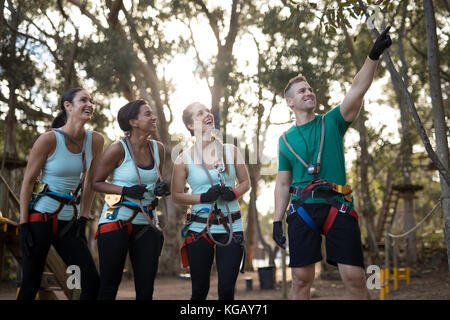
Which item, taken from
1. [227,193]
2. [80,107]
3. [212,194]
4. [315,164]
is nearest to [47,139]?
[80,107]

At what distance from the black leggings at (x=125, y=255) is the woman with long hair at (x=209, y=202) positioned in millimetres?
307

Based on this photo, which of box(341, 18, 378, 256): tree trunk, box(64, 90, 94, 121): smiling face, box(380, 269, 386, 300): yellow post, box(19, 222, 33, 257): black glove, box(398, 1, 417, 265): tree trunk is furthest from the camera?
box(398, 1, 417, 265): tree trunk

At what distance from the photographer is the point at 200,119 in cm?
428

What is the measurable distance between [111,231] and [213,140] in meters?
1.16

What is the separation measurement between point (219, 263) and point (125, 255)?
70cm

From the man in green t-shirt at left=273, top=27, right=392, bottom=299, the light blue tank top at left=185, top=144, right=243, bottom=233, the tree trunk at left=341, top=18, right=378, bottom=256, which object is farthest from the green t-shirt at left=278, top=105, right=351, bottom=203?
the tree trunk at left=341, top=18, right=378, bottom=256

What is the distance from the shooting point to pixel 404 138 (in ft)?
60.6

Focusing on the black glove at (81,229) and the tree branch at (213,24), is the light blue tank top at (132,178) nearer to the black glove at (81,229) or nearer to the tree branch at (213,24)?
the black glove at (81,229)

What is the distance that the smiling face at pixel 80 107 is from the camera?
162 inches

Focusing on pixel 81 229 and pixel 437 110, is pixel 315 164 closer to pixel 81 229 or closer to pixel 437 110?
pixel 81 229

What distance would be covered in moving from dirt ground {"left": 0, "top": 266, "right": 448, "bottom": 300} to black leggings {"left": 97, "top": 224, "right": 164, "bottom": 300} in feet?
27.2

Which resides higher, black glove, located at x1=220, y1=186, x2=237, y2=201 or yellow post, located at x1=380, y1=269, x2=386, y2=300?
black glove, located at x1=220, y1=186, x2=237, y2=201

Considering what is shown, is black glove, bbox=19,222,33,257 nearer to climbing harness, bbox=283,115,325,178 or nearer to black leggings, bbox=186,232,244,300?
black leggings, bbox=186,232,244,300

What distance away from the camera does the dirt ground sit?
494 inches
